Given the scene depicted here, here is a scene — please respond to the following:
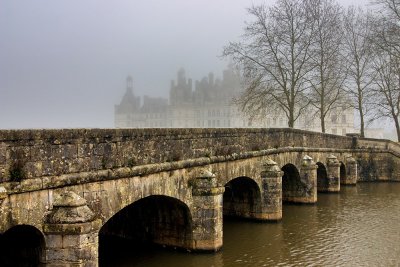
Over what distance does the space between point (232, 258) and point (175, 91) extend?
79987mm

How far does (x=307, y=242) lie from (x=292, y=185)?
6854 millimetres

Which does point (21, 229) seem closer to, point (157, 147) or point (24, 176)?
point (24, 176)

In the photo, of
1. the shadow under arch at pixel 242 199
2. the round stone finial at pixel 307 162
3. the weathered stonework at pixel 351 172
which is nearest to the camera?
the shadow under arch at pixel 242 199

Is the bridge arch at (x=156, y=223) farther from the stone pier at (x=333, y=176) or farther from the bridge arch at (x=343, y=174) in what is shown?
the bridge arch at (x=343, y=174)

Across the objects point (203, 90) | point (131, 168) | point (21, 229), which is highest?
point (203, 90)

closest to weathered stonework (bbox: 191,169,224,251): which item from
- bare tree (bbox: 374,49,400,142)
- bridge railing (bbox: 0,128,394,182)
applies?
bridge railing (bbox: 0,128,394,182)

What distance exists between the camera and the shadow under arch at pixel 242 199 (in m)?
15.4

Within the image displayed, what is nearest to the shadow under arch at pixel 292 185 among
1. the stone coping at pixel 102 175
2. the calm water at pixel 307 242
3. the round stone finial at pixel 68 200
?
the calm water at pixel 307 242

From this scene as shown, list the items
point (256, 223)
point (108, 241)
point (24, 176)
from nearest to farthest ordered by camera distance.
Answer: point (24, 176), point (108, 241), point (256, 223)

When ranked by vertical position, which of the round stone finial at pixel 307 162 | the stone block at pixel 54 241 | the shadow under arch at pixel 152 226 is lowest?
the shadow under arch at pixel 152 226

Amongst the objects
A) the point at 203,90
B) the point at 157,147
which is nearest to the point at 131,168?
the point at 157,147

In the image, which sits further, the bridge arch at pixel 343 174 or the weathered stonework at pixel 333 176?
the bridge arch at pixel 343 174

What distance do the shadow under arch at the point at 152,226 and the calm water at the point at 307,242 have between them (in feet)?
1.12

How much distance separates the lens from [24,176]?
6758mm
